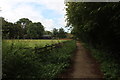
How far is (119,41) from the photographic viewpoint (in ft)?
29.1

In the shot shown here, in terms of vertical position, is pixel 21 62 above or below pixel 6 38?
below

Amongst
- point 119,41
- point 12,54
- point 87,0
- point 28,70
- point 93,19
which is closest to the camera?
point 12,54

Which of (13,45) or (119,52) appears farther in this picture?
(119,52)

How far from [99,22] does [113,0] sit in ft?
9.13

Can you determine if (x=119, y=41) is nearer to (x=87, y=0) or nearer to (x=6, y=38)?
(x=87, y=0)

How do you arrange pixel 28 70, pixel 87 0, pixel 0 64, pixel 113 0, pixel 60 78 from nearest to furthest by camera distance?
pixel 0 64
pixel 28 70
pixel 113 0
pixel 60 78
pixel 87 0

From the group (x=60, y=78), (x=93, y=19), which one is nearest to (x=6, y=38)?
(x=60, y=78)

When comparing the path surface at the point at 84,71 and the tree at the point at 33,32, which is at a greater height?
the tree at the point at 33,32

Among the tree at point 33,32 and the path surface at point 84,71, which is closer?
the path surface at point 84,71

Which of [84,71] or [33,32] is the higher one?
[33,32]

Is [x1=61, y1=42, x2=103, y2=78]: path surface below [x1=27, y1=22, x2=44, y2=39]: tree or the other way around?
below

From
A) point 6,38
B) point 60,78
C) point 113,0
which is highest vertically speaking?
point 113,0

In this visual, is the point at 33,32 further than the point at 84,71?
Yes

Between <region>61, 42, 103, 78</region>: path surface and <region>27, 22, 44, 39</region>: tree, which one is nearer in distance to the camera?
<region>61, 42, 103, 78</region>: path surface
